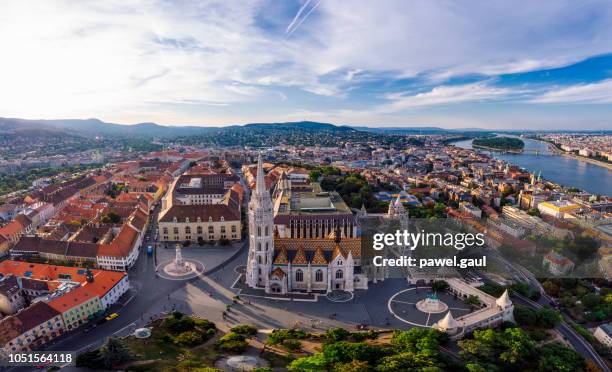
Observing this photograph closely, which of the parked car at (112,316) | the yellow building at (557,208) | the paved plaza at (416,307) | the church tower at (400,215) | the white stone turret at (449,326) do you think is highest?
the church tower at (400,215)

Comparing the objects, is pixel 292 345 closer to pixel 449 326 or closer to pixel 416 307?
pixel 449 326

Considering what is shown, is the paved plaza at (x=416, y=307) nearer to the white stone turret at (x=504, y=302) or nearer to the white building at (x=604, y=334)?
the white stone turret at (x=504, y=302)

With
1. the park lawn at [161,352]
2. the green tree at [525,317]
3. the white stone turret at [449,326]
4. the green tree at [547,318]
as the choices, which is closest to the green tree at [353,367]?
the park lawn at [161,352]

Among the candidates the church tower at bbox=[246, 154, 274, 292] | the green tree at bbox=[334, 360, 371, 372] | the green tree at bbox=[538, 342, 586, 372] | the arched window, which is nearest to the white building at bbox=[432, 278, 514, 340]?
the green tree at bbox=[538, 342, 586, 372]

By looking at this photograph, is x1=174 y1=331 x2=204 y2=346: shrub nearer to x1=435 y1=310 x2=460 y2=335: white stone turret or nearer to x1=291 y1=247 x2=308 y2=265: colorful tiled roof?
x1=291 y1=247 x2=308 y2=265: colorful tiled roof

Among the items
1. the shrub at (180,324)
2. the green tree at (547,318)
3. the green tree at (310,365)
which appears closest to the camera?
the green tree at (310,365)

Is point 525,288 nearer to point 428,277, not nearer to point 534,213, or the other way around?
point 428,277

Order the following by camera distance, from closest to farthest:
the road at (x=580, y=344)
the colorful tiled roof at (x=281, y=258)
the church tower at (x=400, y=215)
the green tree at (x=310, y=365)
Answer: the green tree at (x=310, y=365), the road at (x=580, y=344), the colorful tiled roof at (x=281, y=258), the church tower at (x=400, y=215)

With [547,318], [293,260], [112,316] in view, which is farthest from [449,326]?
[112,316]

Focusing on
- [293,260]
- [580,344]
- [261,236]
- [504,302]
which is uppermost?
[261,236]
